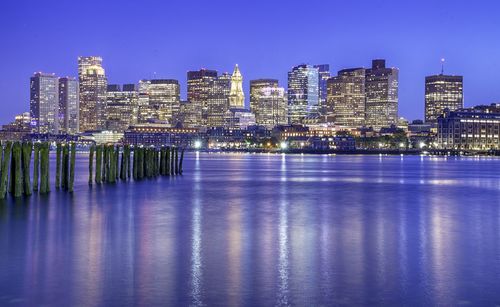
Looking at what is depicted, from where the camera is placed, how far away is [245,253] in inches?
669

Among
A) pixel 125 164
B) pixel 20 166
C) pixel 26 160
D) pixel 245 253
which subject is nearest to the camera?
pixel 245 253

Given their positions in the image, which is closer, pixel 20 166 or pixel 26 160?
pixel 26 160

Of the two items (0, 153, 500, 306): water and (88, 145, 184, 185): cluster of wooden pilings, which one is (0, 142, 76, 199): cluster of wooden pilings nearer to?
(0, 153, 500, 306): water

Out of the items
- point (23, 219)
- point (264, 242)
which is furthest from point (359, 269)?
point (23, 219)

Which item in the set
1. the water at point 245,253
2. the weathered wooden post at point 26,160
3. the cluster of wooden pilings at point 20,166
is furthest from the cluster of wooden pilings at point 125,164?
the water at point 245,253

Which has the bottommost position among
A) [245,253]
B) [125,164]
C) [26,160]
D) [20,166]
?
[245,253]

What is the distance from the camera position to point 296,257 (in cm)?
1639

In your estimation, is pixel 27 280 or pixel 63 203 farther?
pixel 63 203

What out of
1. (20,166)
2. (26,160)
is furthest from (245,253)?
(20,166)

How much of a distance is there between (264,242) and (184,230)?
3610 mm

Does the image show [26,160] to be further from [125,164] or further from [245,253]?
[125,164]

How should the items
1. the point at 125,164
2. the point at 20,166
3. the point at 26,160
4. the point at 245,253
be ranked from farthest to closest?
the point at 125,164 → the point at 20,166 → the point at 26,160 → the point at 245,253

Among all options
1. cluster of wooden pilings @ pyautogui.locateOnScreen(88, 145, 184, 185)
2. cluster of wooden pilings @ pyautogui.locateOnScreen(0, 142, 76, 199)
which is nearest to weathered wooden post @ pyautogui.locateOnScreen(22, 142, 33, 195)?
cluster of wooden pilings @ pyautogui.locateOnScreen(0, 142, 76, 199)

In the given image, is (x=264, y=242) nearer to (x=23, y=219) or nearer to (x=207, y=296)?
(x=207, y=296)
